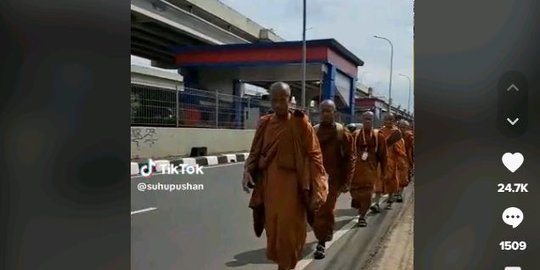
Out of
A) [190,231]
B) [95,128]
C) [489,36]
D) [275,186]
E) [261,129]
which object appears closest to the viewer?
[489,36]

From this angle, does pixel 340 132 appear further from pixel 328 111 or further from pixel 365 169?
pixel 365 169

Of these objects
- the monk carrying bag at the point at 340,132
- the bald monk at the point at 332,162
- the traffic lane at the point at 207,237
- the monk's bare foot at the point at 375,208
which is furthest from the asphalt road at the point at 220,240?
the monk carrying bag at the point at 340,132

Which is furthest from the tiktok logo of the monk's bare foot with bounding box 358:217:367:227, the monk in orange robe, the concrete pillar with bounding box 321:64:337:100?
the monk in orange robe

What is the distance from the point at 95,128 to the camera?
2.46ft

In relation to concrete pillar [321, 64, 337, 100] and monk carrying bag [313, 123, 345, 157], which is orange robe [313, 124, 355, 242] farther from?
concrete pillar [321, 64, 337, 100]

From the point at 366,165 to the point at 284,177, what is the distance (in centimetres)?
234

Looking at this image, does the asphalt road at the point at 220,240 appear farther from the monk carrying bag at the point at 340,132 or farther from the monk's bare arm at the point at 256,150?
the monk carrying bag at the point at 340,132

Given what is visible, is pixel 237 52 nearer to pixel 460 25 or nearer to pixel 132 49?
pixel 132 49

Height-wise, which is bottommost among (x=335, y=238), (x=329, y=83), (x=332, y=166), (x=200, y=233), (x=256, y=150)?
(x=335, y=238)

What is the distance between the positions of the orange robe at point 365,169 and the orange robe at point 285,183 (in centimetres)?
213

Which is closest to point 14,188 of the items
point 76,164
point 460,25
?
point 76,164

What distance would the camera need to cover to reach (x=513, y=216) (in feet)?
2.23

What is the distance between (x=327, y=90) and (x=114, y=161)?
265cm

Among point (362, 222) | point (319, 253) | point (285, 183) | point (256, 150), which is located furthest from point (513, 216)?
point (362, 222)
